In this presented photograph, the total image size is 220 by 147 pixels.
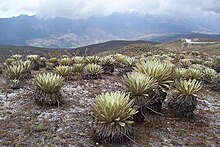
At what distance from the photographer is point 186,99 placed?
706cm

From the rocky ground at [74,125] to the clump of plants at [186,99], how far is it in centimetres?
26

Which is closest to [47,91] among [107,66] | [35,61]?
[107,66]

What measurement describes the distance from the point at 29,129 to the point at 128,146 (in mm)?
2456

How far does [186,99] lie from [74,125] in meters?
3.36

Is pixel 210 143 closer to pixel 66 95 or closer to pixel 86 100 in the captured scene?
pixel 86 100

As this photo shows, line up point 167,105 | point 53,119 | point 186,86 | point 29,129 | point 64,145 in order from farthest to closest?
point 167,105
point 186,86
point 53,119
point 29,129
point 64,145

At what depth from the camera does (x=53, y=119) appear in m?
6.56

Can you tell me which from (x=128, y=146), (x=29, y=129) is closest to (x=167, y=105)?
(x=128, y=146)

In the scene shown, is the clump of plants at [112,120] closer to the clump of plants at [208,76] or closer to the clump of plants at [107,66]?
the clump of plants at [107,66]

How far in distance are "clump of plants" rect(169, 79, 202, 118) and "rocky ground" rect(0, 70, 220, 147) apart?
0.87ft

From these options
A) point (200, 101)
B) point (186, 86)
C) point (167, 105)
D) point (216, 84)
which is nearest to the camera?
point (186, 86)

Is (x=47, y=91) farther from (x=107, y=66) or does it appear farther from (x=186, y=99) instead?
(x=107, y=66)

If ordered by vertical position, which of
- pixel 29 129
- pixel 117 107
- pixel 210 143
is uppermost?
pixel 117 107

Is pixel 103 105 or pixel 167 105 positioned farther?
pixel 167 105
